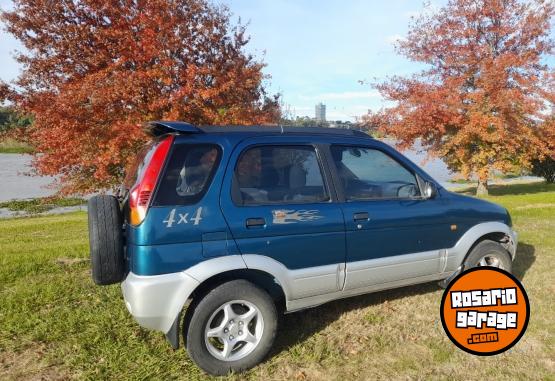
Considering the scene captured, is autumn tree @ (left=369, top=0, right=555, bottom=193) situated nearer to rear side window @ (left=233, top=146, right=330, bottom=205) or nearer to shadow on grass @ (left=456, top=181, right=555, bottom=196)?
shadow on grass @ (left=456, top=181, right=555, bottom=196)

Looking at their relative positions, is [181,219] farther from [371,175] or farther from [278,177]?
[371,175]

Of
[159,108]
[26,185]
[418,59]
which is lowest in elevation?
[26,185]

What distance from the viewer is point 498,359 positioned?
3217 millimetres

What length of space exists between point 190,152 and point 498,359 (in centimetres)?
287

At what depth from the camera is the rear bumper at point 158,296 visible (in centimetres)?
284

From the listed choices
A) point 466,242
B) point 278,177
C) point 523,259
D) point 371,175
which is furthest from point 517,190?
point 278,177

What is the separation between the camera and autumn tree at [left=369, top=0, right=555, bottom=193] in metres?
13.9

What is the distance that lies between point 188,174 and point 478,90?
14118mm

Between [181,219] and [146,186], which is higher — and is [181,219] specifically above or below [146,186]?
below

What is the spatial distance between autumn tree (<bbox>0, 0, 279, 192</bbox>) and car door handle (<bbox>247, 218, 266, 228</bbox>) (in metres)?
5.74

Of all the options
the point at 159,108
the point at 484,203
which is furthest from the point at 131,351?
the point at 159,108

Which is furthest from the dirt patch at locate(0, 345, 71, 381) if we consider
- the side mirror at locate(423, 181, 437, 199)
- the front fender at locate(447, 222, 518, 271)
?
the front fender at locate(447, 222, 518, 271)

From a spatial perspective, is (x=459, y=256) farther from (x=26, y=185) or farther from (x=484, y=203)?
(x=26, y=185)

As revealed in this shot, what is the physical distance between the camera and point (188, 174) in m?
3.05
